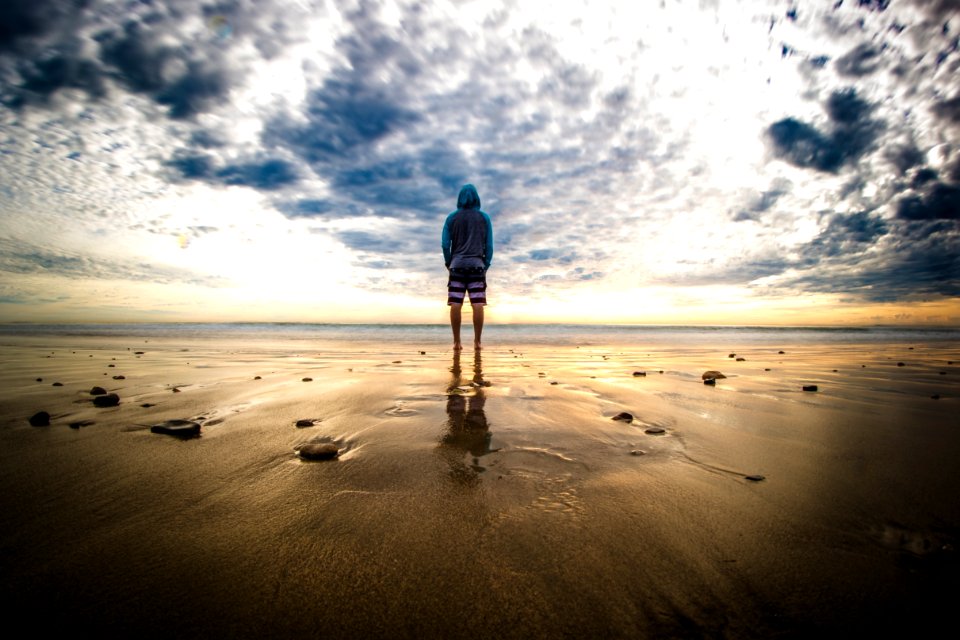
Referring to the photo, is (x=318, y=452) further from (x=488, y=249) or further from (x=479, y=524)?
(x=488, y=249)

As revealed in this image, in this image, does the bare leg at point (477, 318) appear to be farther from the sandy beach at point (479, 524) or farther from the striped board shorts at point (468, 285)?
the sandy beach at point (479, 524)

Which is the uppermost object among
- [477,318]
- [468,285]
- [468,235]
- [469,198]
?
[469,198]

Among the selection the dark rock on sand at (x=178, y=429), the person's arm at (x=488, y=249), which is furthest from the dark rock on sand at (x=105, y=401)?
the person's arm at (x=488, y=249)

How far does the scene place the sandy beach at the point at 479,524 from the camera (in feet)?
2.35

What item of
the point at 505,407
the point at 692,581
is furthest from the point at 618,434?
the point at 692,581

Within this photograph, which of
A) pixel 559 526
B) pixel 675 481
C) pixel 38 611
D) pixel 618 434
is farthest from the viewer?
pixel 618 434

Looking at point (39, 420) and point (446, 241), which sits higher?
point (446, 241)

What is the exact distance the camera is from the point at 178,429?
6.08 ft

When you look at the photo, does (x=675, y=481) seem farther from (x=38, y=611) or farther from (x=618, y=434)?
(x=38, y=611)

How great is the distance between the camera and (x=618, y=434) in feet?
6.25

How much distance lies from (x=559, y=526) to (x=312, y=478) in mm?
870

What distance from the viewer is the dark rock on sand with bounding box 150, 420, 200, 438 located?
6.06 feet

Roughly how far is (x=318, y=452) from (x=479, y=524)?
0.83 m

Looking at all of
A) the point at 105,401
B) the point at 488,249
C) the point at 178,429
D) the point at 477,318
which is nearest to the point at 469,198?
the point at 488,249
